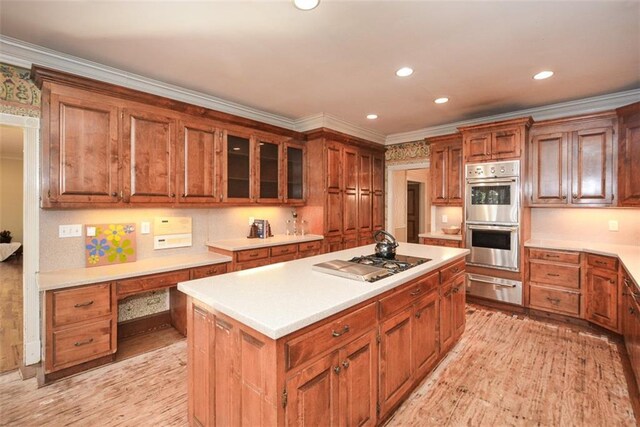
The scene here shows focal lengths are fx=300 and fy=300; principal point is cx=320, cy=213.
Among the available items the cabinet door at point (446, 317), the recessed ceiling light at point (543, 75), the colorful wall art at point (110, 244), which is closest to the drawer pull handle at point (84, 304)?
the colorful wall art at point (110, 244)

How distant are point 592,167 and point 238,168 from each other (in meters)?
4.25

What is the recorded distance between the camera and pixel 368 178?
5297 mm

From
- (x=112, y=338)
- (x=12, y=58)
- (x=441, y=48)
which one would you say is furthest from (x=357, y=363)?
(x=12, y=58)

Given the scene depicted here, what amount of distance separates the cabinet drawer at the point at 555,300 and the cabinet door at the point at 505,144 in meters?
1.69

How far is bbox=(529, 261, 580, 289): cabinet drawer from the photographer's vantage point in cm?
348

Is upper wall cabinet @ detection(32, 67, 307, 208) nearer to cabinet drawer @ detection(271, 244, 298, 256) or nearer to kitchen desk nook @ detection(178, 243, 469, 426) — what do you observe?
cabinet drawer @ detection(271, 244, 298, 256)

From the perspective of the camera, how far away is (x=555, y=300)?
11.8 feet

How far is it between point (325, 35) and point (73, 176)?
2.41 meters

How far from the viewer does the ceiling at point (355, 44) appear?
203 centimetres

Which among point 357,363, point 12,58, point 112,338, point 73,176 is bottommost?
point 112,338

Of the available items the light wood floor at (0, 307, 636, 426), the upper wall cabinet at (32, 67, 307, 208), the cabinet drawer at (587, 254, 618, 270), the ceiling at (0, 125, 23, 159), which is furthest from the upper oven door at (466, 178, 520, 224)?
the ceiling at (0, 125, 23, 159)

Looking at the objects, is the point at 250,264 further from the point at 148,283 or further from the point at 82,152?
the point at 82,152

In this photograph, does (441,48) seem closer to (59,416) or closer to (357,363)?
(357,363)

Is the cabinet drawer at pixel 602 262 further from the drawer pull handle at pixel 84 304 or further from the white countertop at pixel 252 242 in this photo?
the drawer pull handle at pixel 84 304
